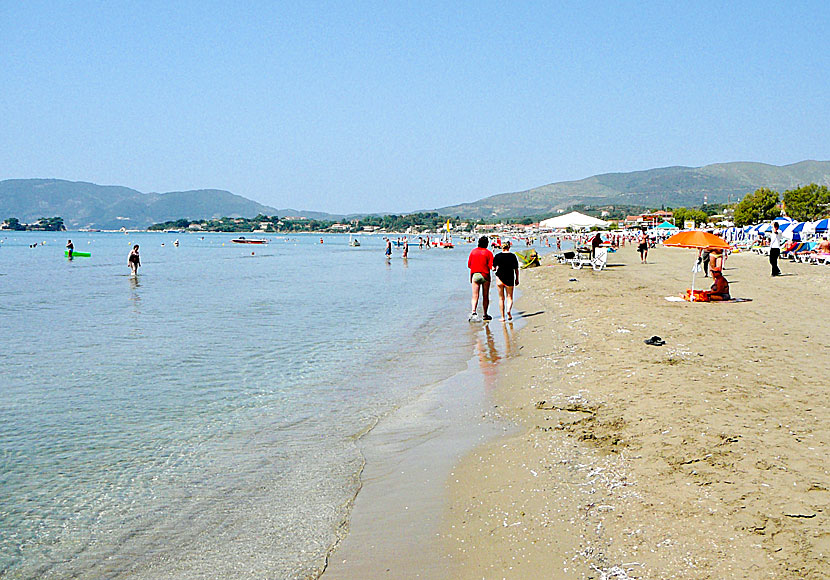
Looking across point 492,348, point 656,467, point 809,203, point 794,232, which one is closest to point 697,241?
point 492,348

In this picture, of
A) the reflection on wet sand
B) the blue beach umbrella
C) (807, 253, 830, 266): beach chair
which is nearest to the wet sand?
the reflection on wet sand

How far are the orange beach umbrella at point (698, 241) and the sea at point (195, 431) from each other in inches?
229

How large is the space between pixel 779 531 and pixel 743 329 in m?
8.23

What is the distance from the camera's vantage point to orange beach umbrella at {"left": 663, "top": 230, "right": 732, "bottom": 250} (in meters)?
15.9

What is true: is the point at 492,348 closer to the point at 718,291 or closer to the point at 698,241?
the point at 718,291

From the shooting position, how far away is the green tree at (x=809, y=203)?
75.9 meters

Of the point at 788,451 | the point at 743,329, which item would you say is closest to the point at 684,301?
the point at 743,329

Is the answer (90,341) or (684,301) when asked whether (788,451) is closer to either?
(684,301)

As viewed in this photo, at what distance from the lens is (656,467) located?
504cm

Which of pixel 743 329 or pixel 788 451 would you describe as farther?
pixel 743 329

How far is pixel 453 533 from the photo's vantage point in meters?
4.38

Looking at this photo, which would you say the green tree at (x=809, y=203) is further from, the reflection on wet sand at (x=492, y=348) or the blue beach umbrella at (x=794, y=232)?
the reflection on wet sand at (x=492, y=348)

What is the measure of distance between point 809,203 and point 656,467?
84.5m

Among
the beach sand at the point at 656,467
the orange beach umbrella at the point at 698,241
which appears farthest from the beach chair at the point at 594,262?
the beach sand at the point at 656,467
